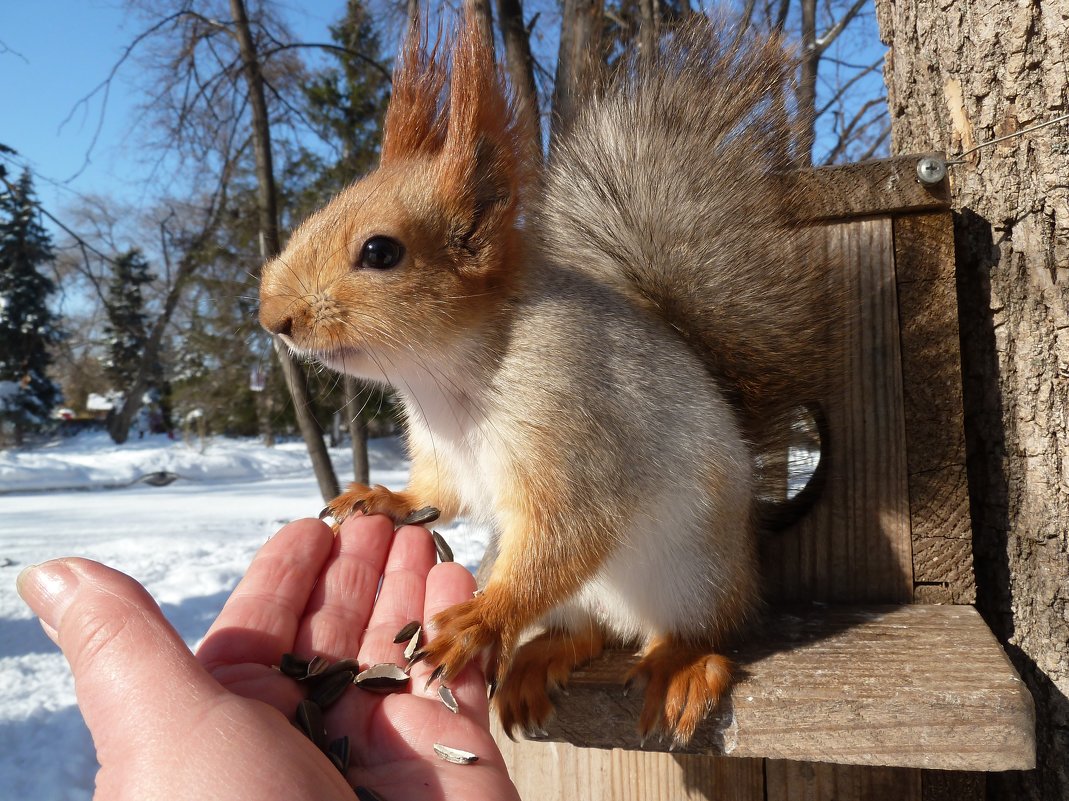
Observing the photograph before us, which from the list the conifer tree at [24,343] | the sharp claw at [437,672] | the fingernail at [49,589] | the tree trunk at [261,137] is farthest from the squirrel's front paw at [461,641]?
the conifer tree at [24,343]

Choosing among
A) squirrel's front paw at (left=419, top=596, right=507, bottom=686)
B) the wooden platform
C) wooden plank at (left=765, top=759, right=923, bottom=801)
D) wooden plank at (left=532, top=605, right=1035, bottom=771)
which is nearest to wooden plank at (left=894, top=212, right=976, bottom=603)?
the wooden platform

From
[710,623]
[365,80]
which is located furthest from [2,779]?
[365,80]

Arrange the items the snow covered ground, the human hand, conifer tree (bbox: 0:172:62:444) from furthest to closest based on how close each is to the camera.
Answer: conifer tree (bbox: 0:172:62:444), the snow covered ground, the human hand

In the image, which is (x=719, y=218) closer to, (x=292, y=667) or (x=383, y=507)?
(x=383, y=507)

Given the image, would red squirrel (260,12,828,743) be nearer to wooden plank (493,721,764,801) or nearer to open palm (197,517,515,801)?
open palm (197,517,515,801)

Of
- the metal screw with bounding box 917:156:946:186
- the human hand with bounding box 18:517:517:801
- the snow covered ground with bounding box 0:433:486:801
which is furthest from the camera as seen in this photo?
the snow covered ground with bounding box 0:433:486:801

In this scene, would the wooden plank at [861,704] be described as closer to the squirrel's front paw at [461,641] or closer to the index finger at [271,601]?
the squirrel's front paw at [461,641]
